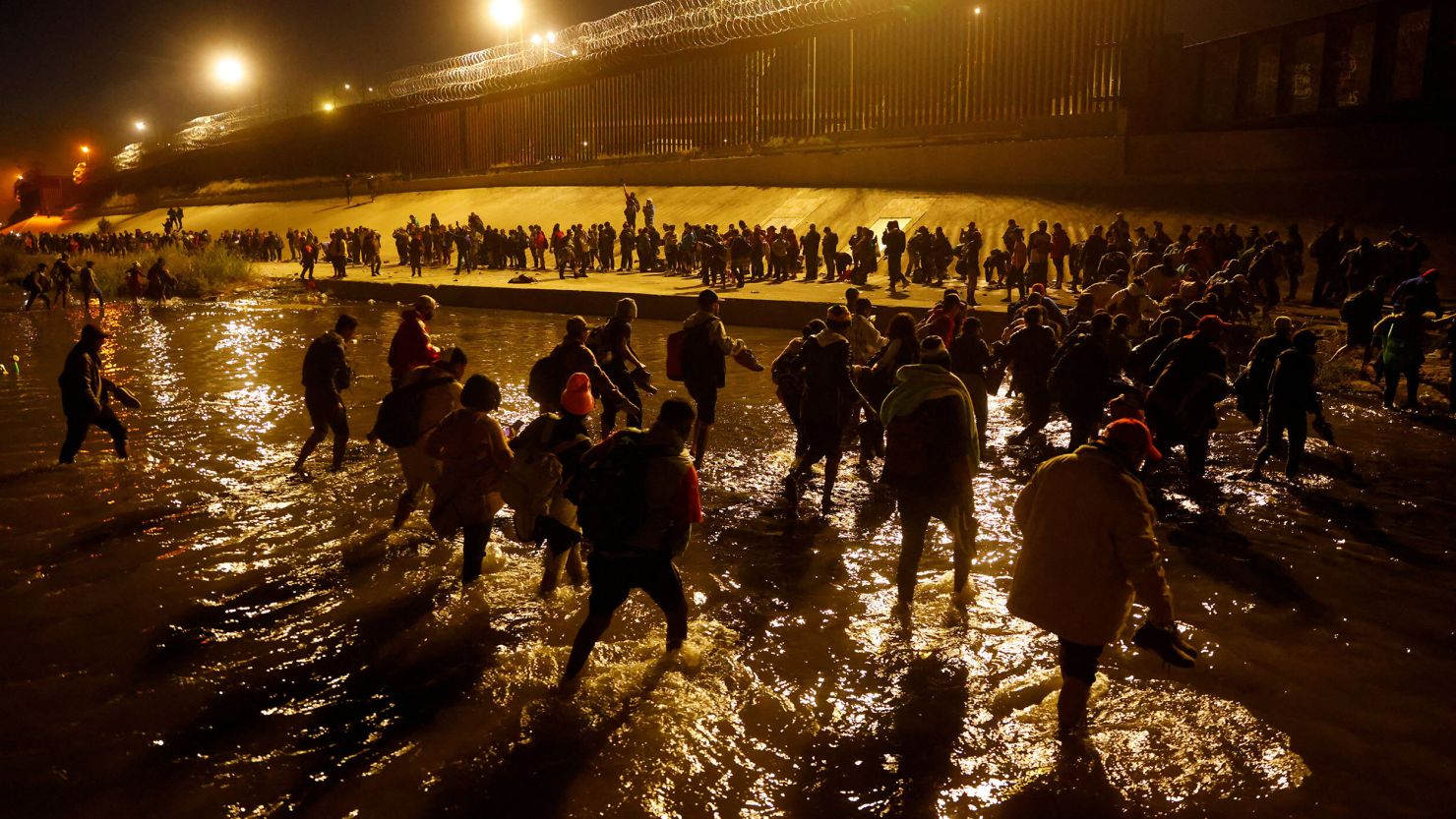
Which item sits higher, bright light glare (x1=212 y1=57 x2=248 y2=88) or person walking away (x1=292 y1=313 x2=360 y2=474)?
bright light glare (x1=212 y1=57 x2=248 y2=88)

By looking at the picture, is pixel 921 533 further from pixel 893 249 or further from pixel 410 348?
pixel 893 249

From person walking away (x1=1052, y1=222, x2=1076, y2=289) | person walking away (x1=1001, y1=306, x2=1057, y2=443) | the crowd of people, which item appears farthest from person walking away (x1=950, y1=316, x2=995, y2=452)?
person walking away (x1=1052, y1=222, x2=1076, y2=289)

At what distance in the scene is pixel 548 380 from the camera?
707cm

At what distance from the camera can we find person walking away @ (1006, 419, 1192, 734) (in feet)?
12.8

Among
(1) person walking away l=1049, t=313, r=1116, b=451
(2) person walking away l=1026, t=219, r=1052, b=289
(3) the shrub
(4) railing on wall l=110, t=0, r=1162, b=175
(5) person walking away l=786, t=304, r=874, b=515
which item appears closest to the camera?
(5) person walking away l=786, t=304, r=874, b=515

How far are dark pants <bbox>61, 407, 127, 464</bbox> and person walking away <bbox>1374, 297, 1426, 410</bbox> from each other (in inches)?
529

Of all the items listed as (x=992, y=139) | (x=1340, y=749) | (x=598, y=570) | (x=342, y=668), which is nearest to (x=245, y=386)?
(x=342, y=668)

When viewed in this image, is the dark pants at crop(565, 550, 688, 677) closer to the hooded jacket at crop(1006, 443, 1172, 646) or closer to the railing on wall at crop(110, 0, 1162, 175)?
the hooded jacket at crop(1006, 443, 1172, 646)

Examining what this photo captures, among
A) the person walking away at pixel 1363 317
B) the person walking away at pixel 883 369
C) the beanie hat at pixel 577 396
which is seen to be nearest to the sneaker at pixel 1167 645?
the person walking away at pixel 883 369

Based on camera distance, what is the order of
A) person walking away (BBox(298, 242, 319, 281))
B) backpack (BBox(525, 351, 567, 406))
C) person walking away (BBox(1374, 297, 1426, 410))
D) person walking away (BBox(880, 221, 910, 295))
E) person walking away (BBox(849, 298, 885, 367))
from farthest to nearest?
person walking away (BBox(298, 242, 319, 281))
person walking away (BBox(880, 221, 910, 295))
person walking away (BBox(1374, 297, 1426, 410))
person walking away (BBox(849, 298, 885, 367))
backpack (BBox(525, 351, 567, 406))

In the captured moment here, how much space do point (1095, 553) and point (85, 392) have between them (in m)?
8.80

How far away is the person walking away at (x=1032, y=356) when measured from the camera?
891 centimetres

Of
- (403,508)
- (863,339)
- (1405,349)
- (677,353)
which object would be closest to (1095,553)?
(863,339)

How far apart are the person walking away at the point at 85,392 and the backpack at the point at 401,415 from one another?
3.98m
